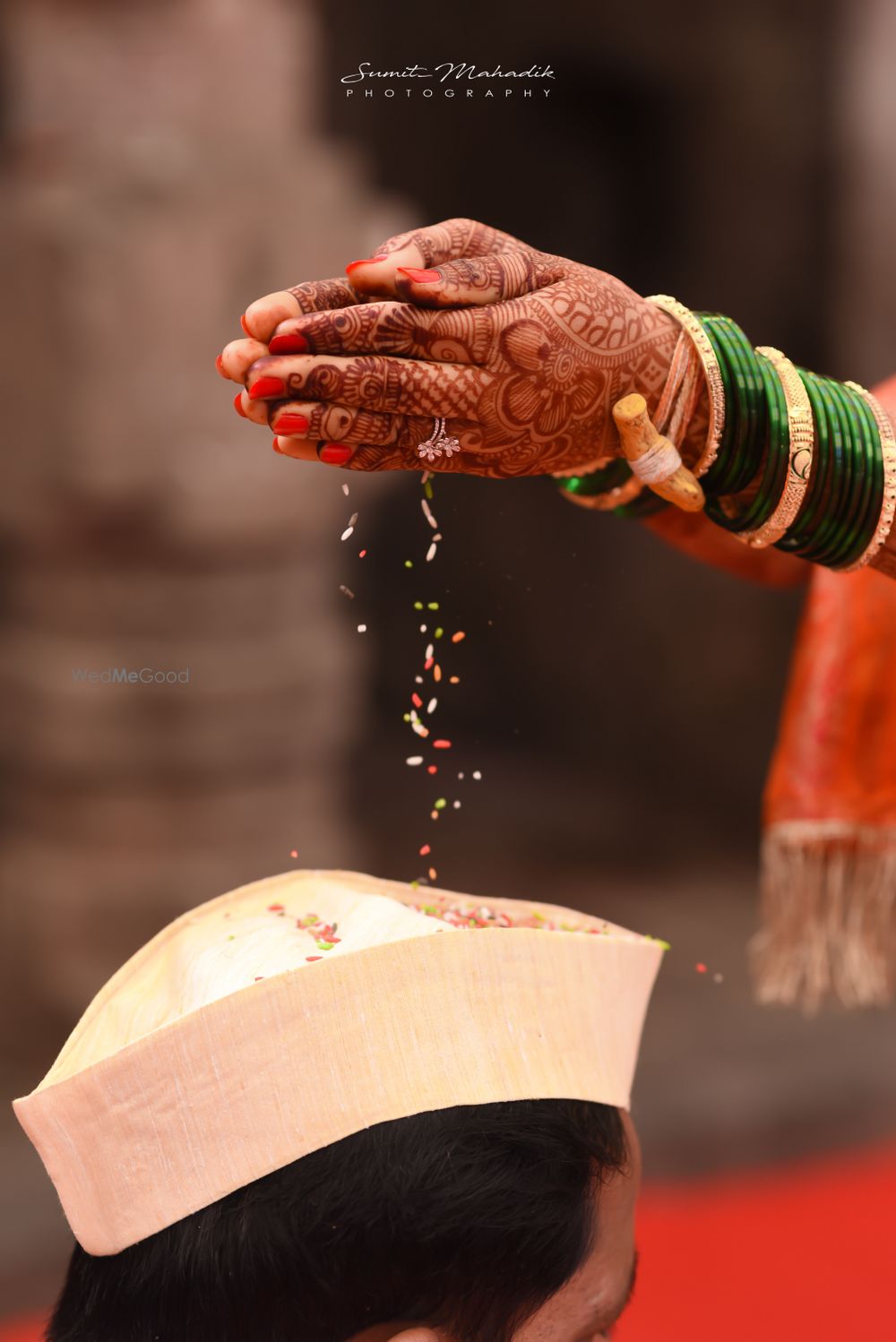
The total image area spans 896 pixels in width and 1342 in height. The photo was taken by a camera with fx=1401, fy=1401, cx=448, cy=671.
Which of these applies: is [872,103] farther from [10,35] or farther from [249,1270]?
[249,1270]

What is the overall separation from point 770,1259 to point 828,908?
42.2 inches

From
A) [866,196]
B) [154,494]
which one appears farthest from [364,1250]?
[866,196]

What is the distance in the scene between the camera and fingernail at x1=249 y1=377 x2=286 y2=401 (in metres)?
0.88

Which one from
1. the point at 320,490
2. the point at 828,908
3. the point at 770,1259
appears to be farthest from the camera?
the point at 320,490

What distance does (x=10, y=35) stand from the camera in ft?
8.50

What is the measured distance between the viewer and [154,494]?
2.80 m

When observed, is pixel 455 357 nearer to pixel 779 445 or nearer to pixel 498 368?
pixel 498 368

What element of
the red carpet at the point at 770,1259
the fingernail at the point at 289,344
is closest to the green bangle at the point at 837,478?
the fingernail at the point at 289,344

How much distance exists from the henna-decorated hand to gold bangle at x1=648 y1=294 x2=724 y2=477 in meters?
0.02

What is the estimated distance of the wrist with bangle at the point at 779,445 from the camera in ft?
3.29

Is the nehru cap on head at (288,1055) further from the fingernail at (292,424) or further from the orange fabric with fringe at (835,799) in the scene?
the orange fabric with fringe at (835,799)

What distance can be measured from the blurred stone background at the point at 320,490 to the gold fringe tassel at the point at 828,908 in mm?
1372

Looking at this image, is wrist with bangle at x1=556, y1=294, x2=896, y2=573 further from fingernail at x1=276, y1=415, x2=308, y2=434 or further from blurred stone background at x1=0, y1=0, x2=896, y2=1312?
blurred stone background at x1=0, y1=0, x2=896, y2=1312

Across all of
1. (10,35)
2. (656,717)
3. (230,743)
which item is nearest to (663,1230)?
(230,743)
